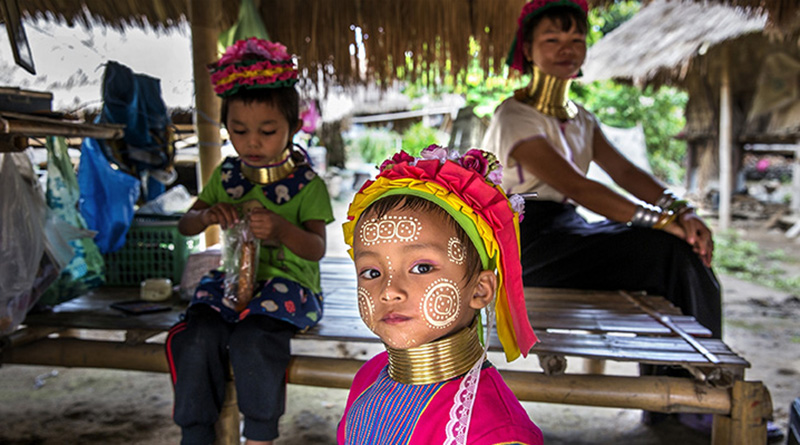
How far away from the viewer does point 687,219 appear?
2719 mm

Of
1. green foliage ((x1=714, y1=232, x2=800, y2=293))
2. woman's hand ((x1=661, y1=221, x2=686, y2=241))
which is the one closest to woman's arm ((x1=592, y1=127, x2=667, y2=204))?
woman's hand ((x1=661, y1=221, x2=686, y2=241))

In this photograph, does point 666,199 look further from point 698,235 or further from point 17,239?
point 17,239

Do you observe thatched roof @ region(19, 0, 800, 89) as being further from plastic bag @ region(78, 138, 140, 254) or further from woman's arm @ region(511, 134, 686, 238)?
woman's arm @ region(511, 134, 686, 238)

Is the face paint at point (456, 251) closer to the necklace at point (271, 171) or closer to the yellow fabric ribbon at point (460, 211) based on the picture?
the yellow fabric ribbon at point (460, 211)

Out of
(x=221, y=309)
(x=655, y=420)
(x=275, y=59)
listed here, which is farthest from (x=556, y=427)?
(x=275, y=59)

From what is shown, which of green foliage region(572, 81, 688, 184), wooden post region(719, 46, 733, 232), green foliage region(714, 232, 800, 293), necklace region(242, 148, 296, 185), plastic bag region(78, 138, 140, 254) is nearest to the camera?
necklace region(242, 148, 296, 185)

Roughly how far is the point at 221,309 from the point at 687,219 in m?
2.06

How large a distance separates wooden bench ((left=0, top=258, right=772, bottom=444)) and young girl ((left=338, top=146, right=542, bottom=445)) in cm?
95

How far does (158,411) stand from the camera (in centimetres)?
327

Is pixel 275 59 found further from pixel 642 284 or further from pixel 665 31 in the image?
pixel 665 31

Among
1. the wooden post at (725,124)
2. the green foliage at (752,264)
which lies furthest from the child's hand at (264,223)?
the wooden post at (725,124)

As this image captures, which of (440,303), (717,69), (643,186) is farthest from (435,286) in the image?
(717,69)

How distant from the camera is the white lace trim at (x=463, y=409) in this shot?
119 cm

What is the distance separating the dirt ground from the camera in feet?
9.72
